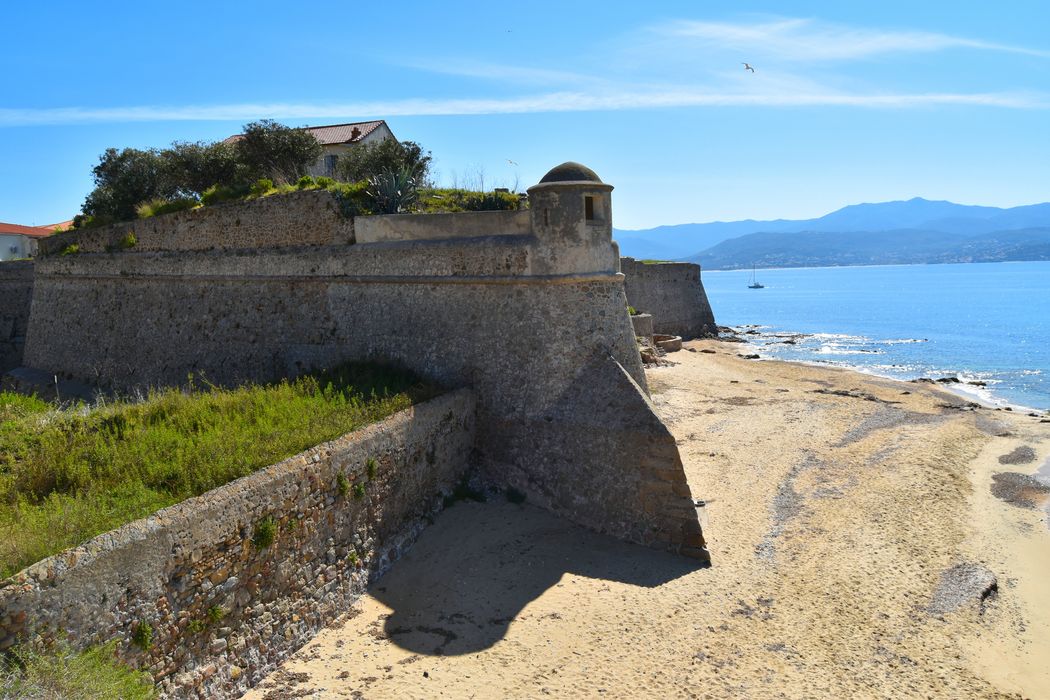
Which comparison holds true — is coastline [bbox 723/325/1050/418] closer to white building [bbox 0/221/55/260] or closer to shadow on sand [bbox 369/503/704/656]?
shadow on sand [bbox 369/503/704/656]

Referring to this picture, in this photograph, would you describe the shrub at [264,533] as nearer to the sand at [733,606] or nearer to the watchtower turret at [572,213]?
the sand at [733,606]

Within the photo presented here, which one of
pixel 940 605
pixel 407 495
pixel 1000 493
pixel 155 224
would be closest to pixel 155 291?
pixel 155 224

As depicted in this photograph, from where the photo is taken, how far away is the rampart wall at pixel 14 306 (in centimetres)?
2534

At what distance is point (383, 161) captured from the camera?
19.9 m

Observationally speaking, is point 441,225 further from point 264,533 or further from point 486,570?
point 264,533

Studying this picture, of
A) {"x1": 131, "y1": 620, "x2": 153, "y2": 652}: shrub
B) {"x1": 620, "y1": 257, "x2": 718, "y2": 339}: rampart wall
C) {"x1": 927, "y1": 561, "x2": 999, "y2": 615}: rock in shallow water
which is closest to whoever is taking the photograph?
{"x1": 131, "y1": 620, "x2": 153, "y2": 652}: shrub

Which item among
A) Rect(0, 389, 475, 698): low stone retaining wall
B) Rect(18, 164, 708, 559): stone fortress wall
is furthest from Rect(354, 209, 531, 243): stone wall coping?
Rect(0, 389, 475, 698): low stone retaining wall

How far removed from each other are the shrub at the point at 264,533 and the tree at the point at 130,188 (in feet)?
52.7

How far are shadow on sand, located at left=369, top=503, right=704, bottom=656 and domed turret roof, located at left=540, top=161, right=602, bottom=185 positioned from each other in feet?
19.0

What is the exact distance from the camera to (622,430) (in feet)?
38.8

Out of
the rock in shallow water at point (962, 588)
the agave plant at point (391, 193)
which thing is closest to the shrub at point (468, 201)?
the agave plant at point (391, 193)

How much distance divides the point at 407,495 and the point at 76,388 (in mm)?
14047

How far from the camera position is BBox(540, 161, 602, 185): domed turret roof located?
43.0 ft

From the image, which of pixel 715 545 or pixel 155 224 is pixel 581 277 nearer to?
pixel 715 545
